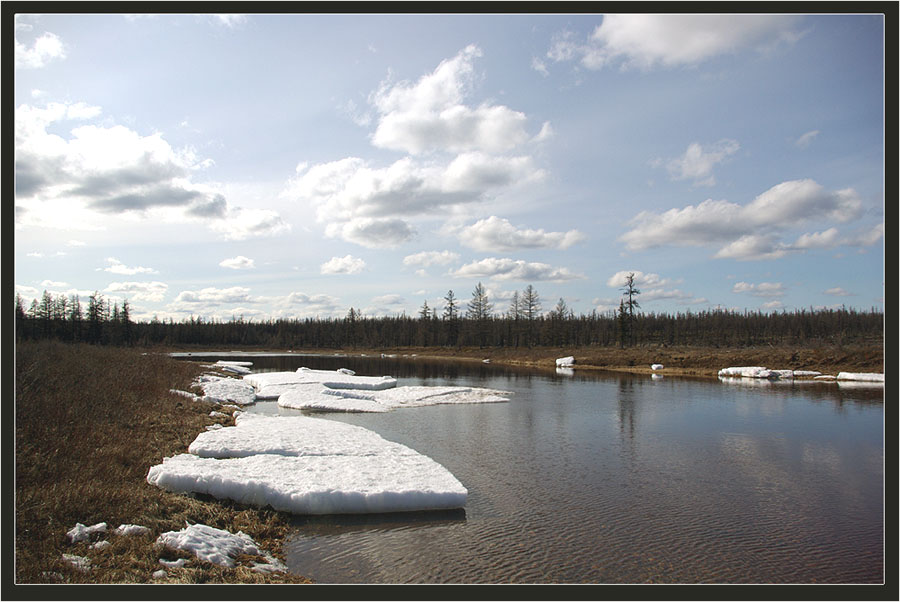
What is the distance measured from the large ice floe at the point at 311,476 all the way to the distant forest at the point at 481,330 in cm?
6836

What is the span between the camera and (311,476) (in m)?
11.6

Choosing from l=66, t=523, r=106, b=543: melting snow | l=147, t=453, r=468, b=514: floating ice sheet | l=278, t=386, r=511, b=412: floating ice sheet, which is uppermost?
l=66, t=523, r=106, b=543: melting snow

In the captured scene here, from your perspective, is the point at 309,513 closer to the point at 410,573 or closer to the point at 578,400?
the point at 410,573

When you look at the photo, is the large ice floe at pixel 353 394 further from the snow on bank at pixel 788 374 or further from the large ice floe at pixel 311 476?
the snow on bank at pixel 788 374

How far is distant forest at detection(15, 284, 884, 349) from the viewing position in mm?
92500

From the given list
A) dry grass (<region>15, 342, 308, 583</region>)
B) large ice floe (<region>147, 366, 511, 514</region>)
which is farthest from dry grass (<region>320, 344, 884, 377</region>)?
dry grass (<region>15, 342, 308, 583</region>)

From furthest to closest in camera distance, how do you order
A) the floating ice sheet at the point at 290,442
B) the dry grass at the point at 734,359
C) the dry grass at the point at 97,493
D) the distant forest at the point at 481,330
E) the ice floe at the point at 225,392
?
the distant forest at the point at 481,330
the dry grass at the point at 734,359
the ice floe at the point at 225,392
the floating ice sheet at the point at 290,442
the dry grass at the point at 97,493

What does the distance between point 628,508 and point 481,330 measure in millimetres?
94065

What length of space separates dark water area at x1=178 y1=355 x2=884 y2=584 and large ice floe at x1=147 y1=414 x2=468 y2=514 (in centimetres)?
41

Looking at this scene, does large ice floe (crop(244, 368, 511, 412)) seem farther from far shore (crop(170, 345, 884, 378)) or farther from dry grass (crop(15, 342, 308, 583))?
far shore (crop(170, 345, 884, 378))

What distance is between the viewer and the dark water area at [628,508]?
326 inches

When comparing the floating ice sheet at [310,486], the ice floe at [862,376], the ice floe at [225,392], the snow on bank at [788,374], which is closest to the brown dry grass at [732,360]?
the snow on bank at [788,374]

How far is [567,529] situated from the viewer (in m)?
9.82

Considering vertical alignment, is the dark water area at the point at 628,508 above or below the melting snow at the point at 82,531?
below
